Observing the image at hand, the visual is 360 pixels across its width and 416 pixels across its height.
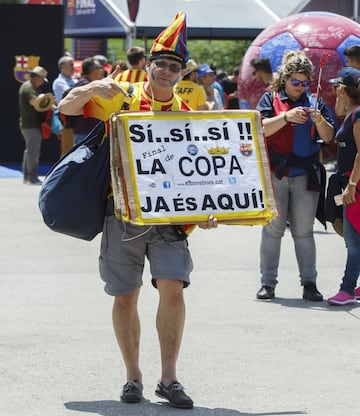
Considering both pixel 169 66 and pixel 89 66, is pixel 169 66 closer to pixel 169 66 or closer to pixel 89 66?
pixel 169 66

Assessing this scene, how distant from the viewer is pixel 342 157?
28.0 ft

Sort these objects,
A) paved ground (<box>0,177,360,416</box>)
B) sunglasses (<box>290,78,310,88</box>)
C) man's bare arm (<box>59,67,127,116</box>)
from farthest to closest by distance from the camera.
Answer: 1. sunglasses (<box>290,78,310,88</box>)
2. paved ground (<box>0,177,360,416</box>)
3. man's bare arm (<box>59,67,127,116</box>)

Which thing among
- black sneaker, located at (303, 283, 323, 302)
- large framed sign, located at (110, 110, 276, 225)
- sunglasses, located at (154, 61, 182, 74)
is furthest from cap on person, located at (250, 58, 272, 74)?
sunglasses, located at (154, 61, 182, 74)

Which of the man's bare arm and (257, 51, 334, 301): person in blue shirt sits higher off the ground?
the man's bare arm

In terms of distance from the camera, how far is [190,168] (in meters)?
5.54

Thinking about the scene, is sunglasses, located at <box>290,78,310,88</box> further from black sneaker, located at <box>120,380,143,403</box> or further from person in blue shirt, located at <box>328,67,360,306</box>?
black sneaker, located at <box>120,380,143,403</box>

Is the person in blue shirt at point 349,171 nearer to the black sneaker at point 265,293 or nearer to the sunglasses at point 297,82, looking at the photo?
the sunglasses at point 297,82

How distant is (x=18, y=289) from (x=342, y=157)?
9.00 ft

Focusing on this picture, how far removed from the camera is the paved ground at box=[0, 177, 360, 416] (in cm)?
569

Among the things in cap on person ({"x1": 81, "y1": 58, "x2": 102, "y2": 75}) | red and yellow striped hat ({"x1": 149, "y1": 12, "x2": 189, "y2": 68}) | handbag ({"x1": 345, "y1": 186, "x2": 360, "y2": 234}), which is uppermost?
red and yellow striped hat ({"x1": 149, "y1": 12, "x2": 189, "y2": 68})

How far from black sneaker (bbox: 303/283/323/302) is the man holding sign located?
119 inches

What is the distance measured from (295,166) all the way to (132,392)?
3.36 metres

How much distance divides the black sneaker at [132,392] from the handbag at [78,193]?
0.79 metres

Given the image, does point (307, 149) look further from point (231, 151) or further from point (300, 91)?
point (231, 151)
